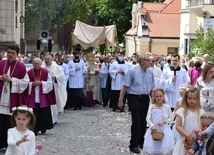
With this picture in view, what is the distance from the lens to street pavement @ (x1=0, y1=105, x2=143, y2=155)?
1262 centimetres

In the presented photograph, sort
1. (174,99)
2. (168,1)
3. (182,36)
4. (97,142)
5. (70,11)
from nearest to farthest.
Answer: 1. (97,142)
2. (174,99)
3. (182,36)
4. (168,1)
5. (70,11)

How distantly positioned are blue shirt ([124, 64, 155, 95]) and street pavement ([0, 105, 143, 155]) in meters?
1.23

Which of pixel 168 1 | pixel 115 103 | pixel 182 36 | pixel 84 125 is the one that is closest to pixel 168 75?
pixel 84 125

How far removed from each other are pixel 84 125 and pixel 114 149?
4.13 metres

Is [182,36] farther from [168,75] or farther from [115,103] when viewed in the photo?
[168,75]

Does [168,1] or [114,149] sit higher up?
[168,1]

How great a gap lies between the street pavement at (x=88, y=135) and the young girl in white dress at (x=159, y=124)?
1.73 metres

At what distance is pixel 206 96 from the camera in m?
11.7

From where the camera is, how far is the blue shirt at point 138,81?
40.0 feet

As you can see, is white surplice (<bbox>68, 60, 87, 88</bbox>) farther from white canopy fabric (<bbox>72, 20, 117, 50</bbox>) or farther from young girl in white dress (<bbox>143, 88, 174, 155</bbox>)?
young girl in white dress (<bbox>143, 88, 174, 155</bbox>)

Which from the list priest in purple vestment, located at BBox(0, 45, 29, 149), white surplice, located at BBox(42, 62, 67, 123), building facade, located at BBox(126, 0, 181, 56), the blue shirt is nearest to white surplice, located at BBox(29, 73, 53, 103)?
white surplice, located at BBox(42, 62, 67, 123)

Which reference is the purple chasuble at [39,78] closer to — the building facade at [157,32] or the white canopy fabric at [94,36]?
the white canopy fabric at [94,36]

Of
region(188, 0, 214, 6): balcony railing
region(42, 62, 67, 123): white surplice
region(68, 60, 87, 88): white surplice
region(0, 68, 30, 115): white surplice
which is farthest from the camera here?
region(188, 0, 214, 6): balcony railing

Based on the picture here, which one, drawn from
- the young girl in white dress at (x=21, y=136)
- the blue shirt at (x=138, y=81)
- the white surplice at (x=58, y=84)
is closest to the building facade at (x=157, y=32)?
the white surplice at (x=58, y=84)
